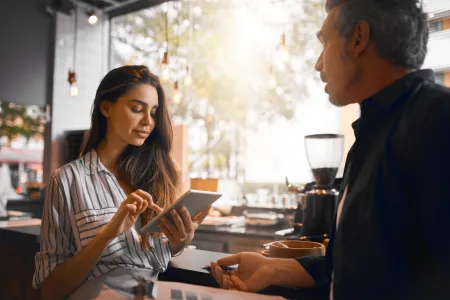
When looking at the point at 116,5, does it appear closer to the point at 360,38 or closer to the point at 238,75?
the point at 238,75

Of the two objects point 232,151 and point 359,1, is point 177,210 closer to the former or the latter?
point 359,1

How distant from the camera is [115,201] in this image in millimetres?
1851

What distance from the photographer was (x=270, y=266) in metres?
1.30

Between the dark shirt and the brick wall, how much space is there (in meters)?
6.14

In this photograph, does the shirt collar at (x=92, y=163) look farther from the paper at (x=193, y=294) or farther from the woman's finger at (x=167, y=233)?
Result: the paper at (x=193, y=294)

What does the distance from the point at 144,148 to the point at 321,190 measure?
3.08 ft

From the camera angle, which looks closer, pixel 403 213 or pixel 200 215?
pixel 403 213

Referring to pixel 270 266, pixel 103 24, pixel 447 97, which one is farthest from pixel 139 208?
pixel 103 24

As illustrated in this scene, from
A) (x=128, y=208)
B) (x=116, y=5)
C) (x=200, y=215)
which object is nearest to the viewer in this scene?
(x=128, y=208)

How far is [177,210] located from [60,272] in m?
0.51

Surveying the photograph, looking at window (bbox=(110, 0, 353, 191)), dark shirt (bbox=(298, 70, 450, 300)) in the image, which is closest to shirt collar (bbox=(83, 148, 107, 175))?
dark shirt (bbox=(298, 70, 450, 300))

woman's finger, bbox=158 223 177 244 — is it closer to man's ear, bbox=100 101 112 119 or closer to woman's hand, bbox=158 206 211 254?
woman's hand, bbox=158 206 211 254

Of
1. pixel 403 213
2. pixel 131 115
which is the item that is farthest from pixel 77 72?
pixel 403 213

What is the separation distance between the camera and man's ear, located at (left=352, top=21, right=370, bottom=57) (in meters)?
1.06
